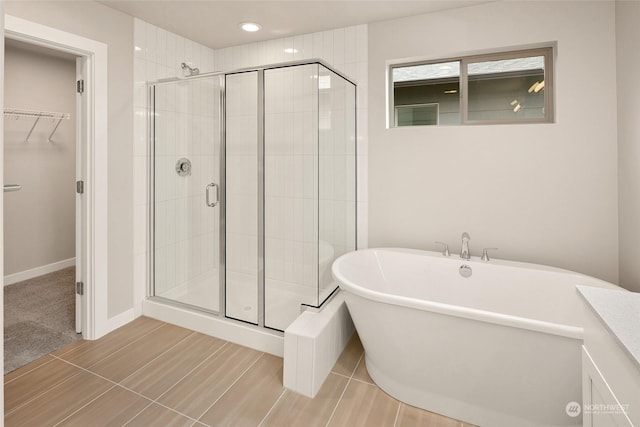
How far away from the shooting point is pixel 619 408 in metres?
0.82

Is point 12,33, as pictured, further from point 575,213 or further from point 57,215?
point 575,213

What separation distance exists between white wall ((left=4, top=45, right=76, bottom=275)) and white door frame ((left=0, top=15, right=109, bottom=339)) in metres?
1.90

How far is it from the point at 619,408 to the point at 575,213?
193cm

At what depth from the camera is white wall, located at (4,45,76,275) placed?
3.65 metres

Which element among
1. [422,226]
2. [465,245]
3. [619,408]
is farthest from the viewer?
[422,226]

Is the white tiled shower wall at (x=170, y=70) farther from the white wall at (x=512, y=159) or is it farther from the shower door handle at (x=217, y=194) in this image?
the shower door handle at (x=217, y=194)

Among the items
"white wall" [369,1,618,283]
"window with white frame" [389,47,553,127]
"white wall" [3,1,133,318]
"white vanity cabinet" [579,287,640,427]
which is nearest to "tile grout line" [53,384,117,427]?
"white wall" [3,1,133,318]

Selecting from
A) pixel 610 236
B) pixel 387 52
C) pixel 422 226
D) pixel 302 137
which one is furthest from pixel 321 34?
pixel 610 236

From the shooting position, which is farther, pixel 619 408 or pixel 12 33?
pixel 12 33

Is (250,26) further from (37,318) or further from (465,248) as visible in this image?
(37,318)

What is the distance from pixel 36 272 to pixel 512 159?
200 inches

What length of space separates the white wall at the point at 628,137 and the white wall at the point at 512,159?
66mm

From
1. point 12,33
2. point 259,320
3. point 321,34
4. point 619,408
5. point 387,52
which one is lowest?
point 259,320

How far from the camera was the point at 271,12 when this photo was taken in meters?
2.66
